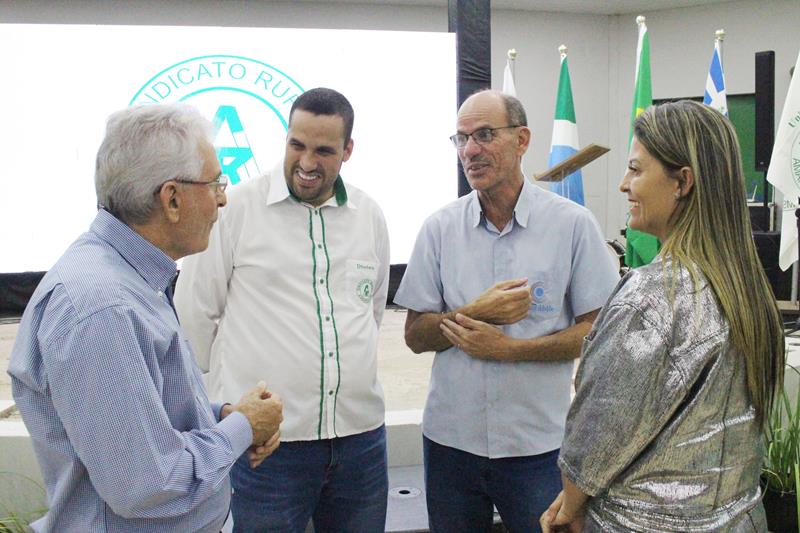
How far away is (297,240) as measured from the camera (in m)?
1.75

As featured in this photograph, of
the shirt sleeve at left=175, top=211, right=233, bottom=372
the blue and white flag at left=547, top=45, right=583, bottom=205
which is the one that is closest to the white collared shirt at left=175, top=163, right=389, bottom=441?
the shirt sleeve at left=175, top=211, right=233, bottom=372

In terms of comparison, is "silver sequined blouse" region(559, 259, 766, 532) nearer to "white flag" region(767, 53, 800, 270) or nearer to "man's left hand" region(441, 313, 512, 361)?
"man's left hand" region(441, 313, 512, 361)

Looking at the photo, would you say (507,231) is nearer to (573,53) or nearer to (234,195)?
(234,195)

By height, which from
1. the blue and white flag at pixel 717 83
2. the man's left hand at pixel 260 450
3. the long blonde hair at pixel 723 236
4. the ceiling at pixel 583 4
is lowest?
the man's left hand at pixel 260 450

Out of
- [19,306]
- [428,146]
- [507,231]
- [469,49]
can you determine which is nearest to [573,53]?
[428,146]

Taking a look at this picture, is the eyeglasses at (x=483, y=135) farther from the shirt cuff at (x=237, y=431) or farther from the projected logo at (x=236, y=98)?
the projected logo at (x=236, y=98)

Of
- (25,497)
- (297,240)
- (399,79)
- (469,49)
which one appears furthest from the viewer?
(399,79)

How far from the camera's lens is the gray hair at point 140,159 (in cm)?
109

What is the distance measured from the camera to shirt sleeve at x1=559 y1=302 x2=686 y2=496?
1074mm

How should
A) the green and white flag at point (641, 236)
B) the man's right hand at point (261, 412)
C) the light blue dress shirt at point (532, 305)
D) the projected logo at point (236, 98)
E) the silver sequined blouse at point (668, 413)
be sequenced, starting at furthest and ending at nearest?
the projected logo at point (236, 98)
the green and white flag at point (641, 236)
the light blue dress shirt at point (532, 305)
the man's right hand at point (261, 412)
the silver sequined blouse at point (668, 413)

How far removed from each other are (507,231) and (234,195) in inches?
27.2

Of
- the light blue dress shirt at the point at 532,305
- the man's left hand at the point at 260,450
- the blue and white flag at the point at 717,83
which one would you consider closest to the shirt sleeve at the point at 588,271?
the light blue dress shirt at the point at 532,305

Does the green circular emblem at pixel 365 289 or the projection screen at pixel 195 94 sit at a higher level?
the projection screen at pixel 195 94

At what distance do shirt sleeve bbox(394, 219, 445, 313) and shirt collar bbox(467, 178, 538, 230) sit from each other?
0.11 metres
